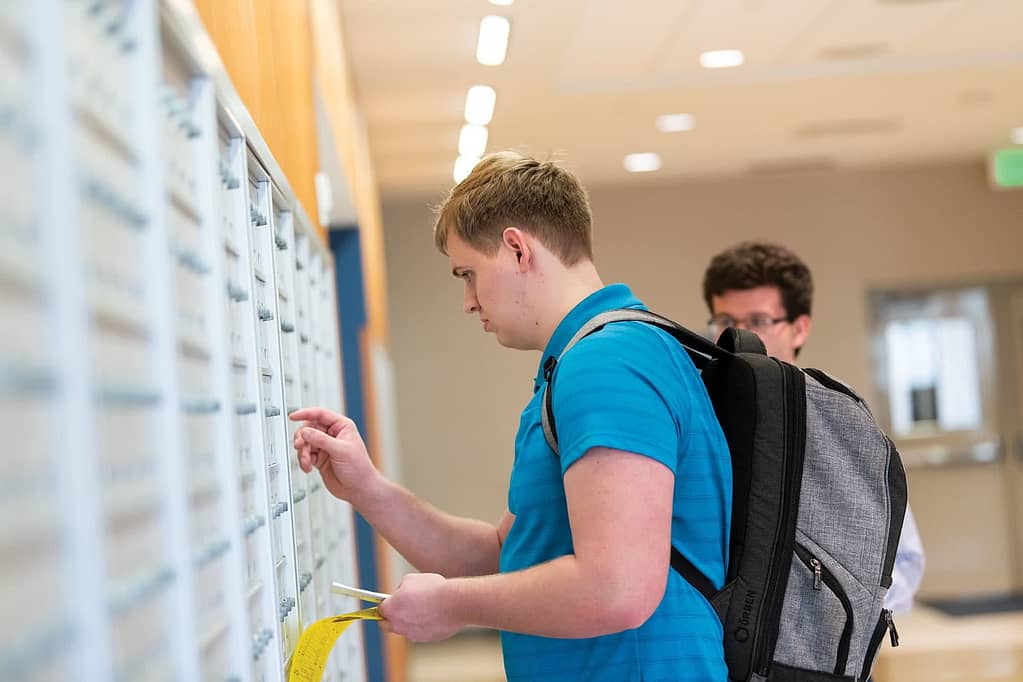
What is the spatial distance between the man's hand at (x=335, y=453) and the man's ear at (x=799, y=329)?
4.21 feet

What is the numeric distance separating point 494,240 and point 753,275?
128 centimetres

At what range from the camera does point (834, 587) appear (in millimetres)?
1638

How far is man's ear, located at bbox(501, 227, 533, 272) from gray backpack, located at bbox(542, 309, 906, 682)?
149 mm

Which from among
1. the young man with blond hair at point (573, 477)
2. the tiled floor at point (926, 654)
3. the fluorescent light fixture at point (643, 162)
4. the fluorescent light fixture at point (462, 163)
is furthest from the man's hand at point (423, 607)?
the fluorescent light fixture at point (643, 162)

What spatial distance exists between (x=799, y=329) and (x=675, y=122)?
5.25m

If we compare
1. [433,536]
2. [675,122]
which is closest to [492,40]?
[675,122]

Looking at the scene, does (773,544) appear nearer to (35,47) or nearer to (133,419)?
(133,419)

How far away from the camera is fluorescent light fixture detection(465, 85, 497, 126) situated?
6590mm

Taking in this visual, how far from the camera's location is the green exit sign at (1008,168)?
9.43 metres

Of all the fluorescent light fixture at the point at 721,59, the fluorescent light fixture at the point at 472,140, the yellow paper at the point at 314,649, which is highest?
the fluorescent light fixture at the point at 721,59

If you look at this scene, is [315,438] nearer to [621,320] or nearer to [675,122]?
[621,320]

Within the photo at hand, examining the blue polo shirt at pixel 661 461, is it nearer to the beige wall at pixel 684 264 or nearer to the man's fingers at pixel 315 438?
the man's fingers at pixel 315 438

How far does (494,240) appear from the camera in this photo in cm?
169

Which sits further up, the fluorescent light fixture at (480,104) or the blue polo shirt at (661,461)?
the fluorescent light fixture at (480,104)
